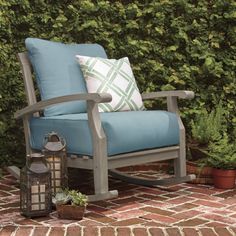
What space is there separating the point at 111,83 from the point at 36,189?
2.98ft

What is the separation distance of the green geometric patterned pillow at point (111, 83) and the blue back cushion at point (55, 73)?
73 millimetres

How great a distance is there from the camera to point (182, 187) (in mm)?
3324

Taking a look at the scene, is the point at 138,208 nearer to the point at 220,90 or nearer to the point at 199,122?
the point at 199,122

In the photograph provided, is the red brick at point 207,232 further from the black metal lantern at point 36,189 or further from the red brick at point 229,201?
the black metal lantern at point 36,189

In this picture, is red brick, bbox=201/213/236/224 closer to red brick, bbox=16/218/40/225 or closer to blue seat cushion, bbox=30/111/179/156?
blue seat cushion, bbox=30/111/179/156

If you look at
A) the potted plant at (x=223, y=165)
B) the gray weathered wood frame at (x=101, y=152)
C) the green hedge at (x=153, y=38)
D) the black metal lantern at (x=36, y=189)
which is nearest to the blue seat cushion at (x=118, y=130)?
the gray weathered wood frame at (x=101, y=152)

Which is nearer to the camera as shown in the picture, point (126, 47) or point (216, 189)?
point (216, 189)

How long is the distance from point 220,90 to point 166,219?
1.70m

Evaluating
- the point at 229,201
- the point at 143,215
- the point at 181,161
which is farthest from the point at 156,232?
the point at 181,161

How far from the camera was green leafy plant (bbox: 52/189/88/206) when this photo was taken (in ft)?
8.20

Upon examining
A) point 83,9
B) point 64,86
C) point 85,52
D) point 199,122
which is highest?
point 83,9

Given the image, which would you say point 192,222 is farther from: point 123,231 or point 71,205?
point 71,205

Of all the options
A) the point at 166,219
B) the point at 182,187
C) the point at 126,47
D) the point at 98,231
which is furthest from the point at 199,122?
the point at 98,231

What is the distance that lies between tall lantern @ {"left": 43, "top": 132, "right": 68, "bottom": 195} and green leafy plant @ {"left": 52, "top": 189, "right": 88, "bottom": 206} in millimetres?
199
